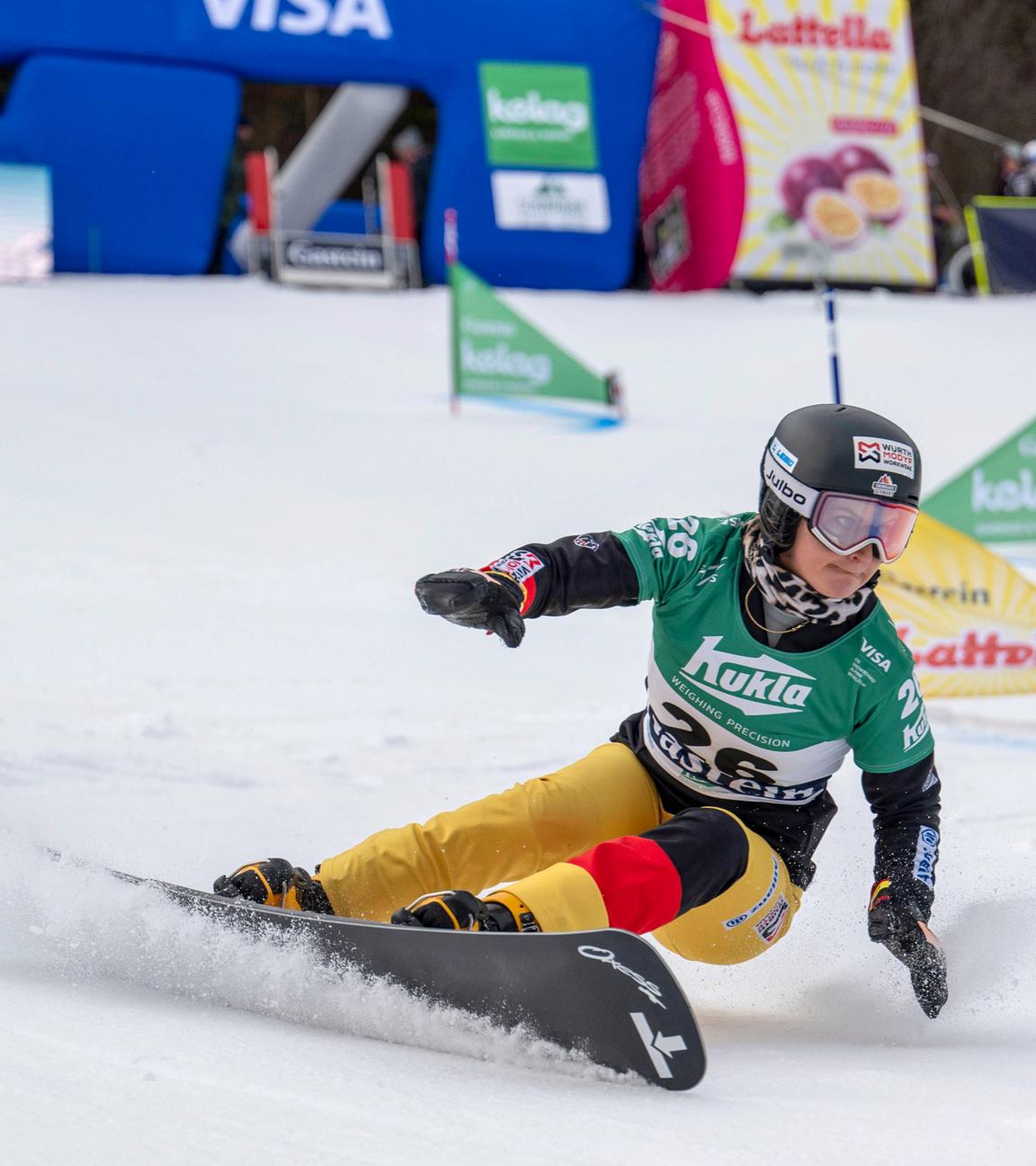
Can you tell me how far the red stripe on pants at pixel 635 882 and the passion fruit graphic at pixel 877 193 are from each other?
12.6 m

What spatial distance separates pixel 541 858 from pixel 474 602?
2.12 ft

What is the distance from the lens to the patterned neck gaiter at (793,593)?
9.11 ft

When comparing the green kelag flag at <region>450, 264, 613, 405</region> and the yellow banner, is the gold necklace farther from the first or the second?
the green kelag flag at <region>450, 264, 613, 405</region>

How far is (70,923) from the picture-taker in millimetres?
2555

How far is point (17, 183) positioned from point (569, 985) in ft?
36.9

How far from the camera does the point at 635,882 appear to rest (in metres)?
2.51

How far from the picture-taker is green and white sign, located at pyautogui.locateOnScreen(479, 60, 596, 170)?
1334cm

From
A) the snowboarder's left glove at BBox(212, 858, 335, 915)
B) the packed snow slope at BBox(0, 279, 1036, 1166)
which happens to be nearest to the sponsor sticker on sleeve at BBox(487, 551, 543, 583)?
the snowboarder's left glove at BBox(212, 858, 335, 915)

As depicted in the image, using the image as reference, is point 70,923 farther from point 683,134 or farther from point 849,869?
point 683,134

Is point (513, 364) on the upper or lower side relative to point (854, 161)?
lower

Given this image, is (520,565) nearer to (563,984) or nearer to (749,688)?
(749,688)

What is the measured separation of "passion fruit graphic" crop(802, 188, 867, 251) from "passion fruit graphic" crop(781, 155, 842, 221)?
52mm

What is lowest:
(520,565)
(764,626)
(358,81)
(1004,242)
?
(1004,242)

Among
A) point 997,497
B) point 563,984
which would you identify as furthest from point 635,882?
point 997,497
